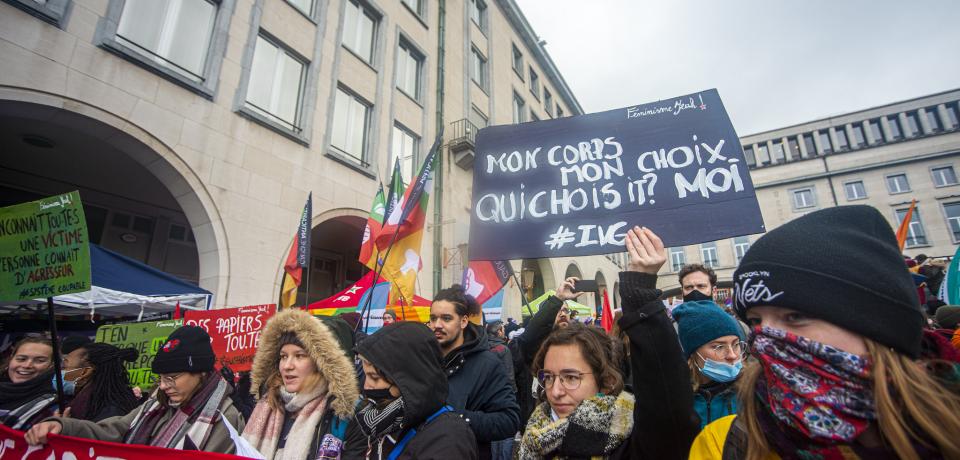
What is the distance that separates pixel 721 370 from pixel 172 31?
31.3ft

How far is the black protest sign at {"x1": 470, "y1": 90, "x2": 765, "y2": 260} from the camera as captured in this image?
93.7 inches

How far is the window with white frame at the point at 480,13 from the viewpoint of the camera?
17.2m

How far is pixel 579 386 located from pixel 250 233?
24.2 feet

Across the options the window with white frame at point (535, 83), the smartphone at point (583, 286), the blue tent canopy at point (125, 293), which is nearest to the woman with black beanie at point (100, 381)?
the blue tent canopy at point (125, 293)

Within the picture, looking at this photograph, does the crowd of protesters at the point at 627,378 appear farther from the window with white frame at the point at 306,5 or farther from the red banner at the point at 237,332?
the window with white frame at the point at 306,5

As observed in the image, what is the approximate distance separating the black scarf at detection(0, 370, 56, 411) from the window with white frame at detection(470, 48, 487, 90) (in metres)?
14.7

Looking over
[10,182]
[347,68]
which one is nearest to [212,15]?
[347,68]

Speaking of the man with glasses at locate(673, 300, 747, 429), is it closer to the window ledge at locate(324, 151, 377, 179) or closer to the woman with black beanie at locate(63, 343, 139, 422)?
the woman with black beanie at locate(63, 343, 139, 422)

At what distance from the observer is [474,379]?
283cm

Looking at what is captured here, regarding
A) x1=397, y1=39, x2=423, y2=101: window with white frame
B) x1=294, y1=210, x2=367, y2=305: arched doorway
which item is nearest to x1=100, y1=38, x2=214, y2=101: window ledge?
x1=294, y1=210, x2=367, y2=305: arched doorway

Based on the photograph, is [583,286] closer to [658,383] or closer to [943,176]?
[658,383]

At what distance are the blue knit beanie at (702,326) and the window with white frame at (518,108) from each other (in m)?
17.6

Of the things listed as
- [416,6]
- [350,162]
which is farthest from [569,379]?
[416,6]

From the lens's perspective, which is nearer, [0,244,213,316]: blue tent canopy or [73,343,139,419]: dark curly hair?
[73,343,139,419]: dark curly hair
